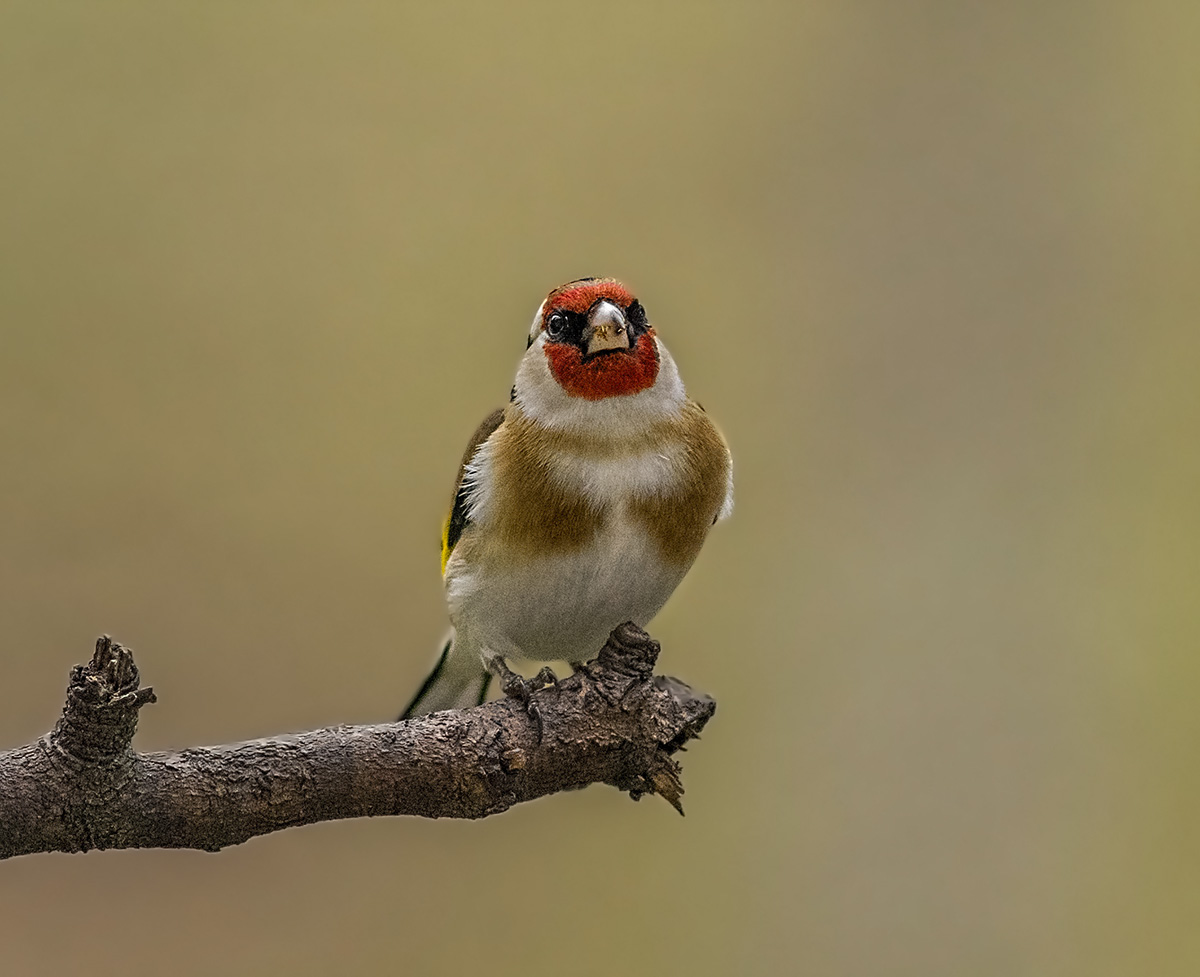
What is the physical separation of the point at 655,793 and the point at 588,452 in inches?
A: 14.8

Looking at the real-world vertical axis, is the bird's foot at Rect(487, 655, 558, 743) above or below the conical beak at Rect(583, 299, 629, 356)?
below

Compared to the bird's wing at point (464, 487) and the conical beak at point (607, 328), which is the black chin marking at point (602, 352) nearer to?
the conical beak at point (607, 328)

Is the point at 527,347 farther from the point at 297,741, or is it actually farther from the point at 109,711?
the point at 109,711

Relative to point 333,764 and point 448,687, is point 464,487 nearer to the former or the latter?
point 448,687

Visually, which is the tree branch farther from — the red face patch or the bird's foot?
the red face patch

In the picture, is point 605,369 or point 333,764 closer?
point 333,764

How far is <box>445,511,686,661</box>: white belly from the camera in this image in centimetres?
136

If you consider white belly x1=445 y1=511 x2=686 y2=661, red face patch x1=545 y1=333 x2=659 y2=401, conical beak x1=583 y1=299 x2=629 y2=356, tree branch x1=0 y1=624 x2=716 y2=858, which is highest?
conical beak x1=583 y1=299 x2=629 y2=356

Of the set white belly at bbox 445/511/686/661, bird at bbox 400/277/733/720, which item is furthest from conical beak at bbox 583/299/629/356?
white belly at bbox 445/511/686/661

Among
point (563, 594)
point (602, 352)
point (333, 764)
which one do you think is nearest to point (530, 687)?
point (563, 594)

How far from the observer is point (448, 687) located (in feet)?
5.28

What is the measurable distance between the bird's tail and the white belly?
114 millimetres

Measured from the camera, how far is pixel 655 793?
4.18ft

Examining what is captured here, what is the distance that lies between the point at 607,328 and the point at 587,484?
0.60 ft
